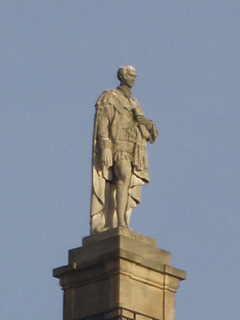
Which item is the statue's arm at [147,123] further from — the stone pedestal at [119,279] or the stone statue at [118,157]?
the stone pedestal at [119,279]

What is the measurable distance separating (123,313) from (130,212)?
275 centimetres

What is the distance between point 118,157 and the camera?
147 ft

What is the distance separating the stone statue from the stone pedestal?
2.29ft

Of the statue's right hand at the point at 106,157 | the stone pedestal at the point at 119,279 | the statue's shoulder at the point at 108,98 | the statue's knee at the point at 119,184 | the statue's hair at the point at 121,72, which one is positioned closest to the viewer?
the stone pedestal at the point at 119,279

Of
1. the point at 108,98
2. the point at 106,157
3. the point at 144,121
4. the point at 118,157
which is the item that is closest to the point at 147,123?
the point at 144,121

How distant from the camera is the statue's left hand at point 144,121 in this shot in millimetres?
45188

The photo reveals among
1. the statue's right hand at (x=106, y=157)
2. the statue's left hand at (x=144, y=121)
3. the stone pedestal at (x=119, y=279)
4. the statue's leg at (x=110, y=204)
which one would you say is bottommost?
the stone pedestal at (x=119, y=279)

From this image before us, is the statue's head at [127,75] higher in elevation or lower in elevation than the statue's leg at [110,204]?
higher

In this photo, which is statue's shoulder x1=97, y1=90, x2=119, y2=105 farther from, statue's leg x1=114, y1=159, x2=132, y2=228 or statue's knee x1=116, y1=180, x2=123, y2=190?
statue's knee x1=116, y1=180, x2=123, y2=190

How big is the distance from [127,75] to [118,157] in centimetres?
193

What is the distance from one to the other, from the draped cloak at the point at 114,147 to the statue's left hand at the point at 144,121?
75 mm

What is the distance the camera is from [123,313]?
42781 mm

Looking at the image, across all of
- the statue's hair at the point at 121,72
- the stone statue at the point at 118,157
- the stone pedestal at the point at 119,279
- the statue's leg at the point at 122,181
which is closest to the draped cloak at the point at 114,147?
the stone statue at the point at 118,157

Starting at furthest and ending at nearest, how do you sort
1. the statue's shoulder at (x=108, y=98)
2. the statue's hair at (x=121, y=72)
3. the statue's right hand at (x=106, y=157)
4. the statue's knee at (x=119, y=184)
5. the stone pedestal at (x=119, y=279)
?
1. the statue's hair at (x=121, y=72)
2. the statue's shoulder at (x=108, y=98)
3. the statue's knee at (x=119, y=184)
4. the statue's right hand at (x=106, y=157)
5. the stone pedestal at (x=119, y=279)
